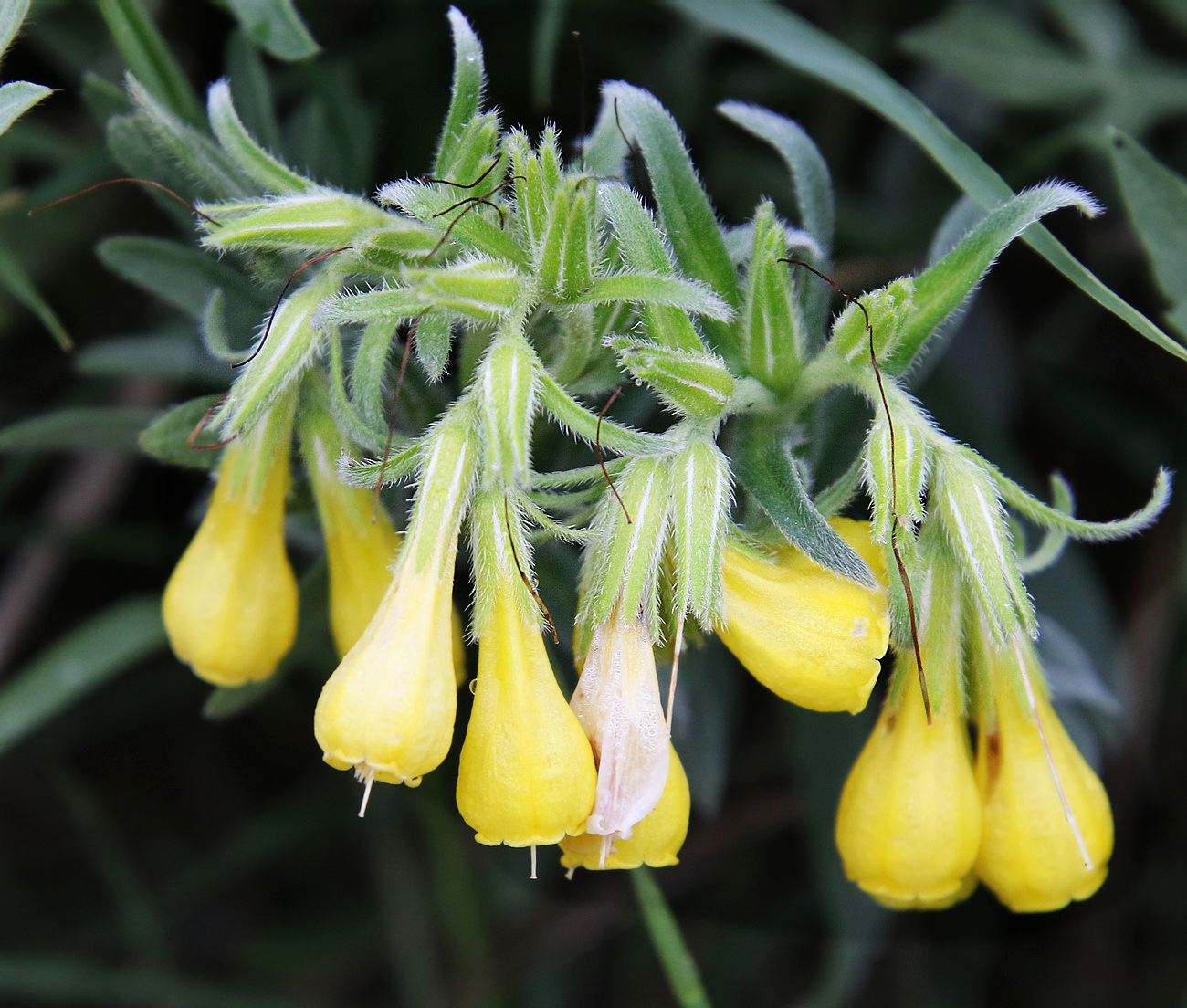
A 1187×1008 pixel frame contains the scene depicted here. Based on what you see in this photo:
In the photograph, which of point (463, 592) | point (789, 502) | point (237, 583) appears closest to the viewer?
point (789, 502)

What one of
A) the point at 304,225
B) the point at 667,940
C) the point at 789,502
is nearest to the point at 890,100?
the point at 789,502

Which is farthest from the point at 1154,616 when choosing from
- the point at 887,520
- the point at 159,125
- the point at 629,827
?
the point at 159,125

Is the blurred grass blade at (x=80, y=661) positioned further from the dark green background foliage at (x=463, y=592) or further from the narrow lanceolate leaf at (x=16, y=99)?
the narrow lanceolate leaf at (x=16, y=99)

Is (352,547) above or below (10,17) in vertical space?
below

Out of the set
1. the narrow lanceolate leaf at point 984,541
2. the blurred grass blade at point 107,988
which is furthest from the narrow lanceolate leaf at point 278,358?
the blurred grass blade at point 107,988

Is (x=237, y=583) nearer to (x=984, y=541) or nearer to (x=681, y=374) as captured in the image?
(x=681, y=374)

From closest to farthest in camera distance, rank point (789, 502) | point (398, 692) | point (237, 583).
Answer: point (398, 692) < point (789, 502) < point (237, 583)

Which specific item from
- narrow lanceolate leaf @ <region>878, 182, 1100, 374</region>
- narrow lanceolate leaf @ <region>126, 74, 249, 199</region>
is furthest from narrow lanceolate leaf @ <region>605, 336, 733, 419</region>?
narrow lanceolate leaf @ <region>126, 74, 249, 199</region>

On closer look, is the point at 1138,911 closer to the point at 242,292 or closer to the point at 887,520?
the point at 887,520
